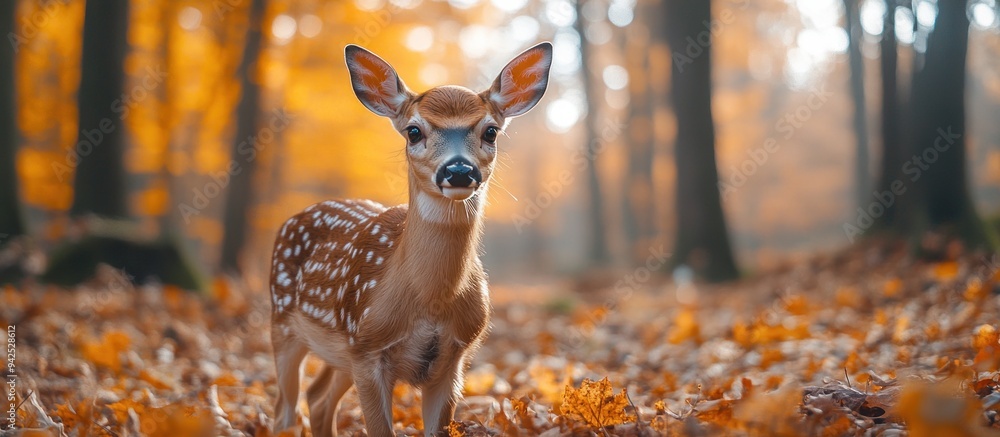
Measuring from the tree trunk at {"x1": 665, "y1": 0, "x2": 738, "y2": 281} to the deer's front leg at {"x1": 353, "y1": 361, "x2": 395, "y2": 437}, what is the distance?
9.30 metres

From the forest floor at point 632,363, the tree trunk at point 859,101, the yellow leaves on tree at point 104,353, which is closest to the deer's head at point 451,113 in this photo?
the forest floor at point 632,363

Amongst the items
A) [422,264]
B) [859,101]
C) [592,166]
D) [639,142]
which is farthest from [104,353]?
[639,142]

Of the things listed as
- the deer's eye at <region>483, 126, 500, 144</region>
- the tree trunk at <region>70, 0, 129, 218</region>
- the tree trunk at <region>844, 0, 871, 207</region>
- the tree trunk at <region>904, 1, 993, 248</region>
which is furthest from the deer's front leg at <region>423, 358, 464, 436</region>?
the tree trunk at <region>844, 0, 871, 207</region>

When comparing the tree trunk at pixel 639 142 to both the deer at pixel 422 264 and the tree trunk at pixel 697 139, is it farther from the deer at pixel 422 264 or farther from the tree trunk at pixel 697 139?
the deer at pixel 422 264

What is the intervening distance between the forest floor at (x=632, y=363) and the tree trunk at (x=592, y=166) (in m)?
11.0

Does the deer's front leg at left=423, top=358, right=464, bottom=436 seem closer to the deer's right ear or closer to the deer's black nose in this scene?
the deer's black nose

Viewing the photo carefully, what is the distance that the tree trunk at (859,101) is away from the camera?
57.5ft

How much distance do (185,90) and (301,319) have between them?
14.0 metres

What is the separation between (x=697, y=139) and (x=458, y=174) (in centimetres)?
956

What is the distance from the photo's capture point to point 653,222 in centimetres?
2359

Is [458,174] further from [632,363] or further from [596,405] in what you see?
[632,363]

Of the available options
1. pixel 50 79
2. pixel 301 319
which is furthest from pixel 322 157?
pixel 301 319

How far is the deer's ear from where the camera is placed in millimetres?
3865

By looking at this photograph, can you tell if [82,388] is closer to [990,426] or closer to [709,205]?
[990,426]
